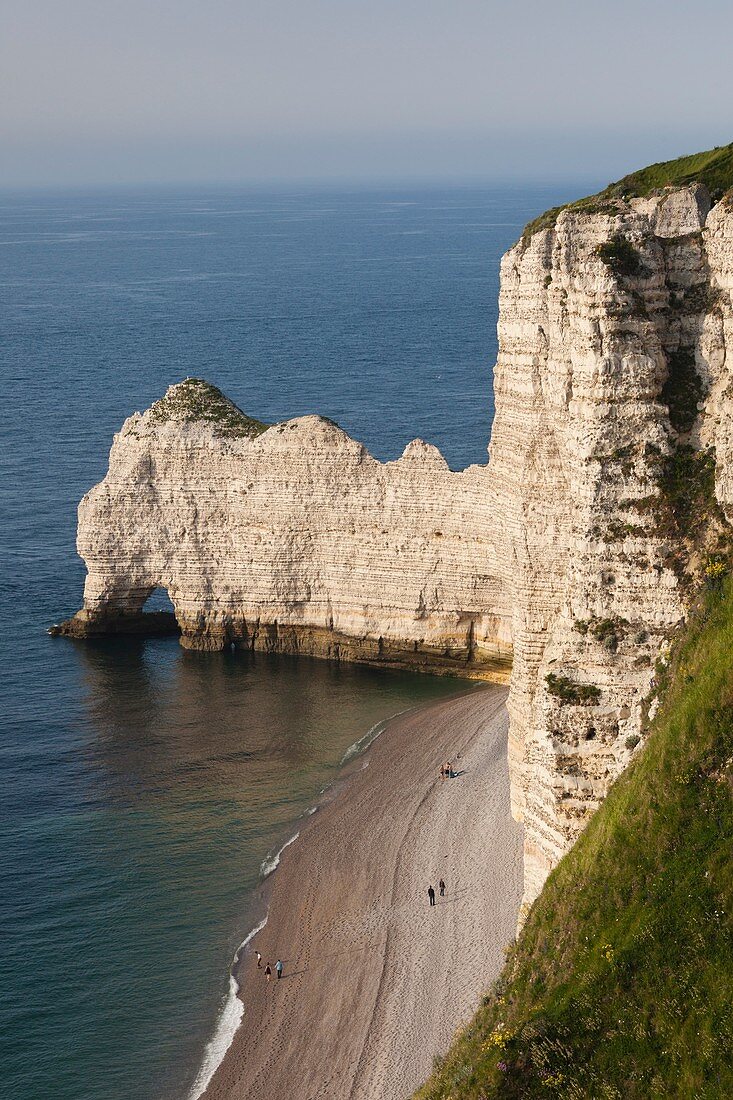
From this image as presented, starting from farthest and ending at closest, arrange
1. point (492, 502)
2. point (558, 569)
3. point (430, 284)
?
1. point (430, 284)
2. point (492, 502)
3. point (558, 569)

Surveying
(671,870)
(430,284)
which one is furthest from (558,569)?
(430,284)

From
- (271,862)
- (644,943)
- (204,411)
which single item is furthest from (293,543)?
(644,943)

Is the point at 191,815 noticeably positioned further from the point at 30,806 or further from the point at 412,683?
the point at 412,683

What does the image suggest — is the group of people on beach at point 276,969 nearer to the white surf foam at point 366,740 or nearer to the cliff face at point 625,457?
the white surf foam at point 366,740

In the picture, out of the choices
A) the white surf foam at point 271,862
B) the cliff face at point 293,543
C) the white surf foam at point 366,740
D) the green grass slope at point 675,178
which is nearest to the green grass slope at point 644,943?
the green grass slope at point 675,178

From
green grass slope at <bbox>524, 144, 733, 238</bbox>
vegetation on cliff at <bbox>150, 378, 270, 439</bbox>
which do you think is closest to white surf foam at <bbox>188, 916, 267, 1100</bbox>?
green grass slope at <bbox>524, 144, 733, 238</bbox>

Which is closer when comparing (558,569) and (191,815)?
(558,569)

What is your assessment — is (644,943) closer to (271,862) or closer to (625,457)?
(625,457)
